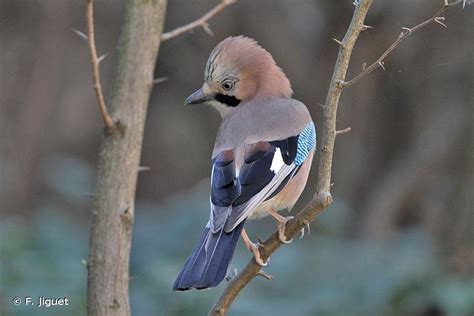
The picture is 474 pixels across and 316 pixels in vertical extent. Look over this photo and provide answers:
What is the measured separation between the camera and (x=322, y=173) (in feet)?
9.62

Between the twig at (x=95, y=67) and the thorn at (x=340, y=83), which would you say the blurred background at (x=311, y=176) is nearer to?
the twig at (x=95, y=67)

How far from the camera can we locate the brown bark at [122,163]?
10.7 ft

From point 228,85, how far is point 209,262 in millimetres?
1278

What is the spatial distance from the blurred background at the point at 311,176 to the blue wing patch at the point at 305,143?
897mm

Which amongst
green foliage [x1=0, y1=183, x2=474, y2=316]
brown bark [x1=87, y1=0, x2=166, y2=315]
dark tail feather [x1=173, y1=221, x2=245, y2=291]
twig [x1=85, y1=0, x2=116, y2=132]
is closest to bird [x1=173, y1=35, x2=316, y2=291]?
dark tail feather [x1=173, y1=221, x2=245, y2=291]

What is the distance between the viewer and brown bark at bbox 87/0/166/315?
10.7ft

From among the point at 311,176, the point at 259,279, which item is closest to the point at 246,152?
the point at 259,279

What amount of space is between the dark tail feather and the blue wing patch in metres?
0.55

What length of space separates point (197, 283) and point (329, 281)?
96.7 inches

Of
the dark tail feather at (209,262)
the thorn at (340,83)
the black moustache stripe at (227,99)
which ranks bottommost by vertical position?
the dark tail feather at (209,262)

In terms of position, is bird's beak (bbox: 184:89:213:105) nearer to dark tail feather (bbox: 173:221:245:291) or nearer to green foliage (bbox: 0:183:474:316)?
dark tail feather (bbox: 173:221:245:291)

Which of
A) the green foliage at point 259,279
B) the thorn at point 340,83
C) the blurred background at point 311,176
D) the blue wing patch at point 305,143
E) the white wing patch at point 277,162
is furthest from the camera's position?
the blurred background at point 311,176

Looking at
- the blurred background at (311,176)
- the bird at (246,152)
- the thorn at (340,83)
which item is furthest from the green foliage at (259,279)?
the thorn at (340,83)

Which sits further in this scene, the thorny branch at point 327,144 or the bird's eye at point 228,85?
the bird's eye at point 228,85
